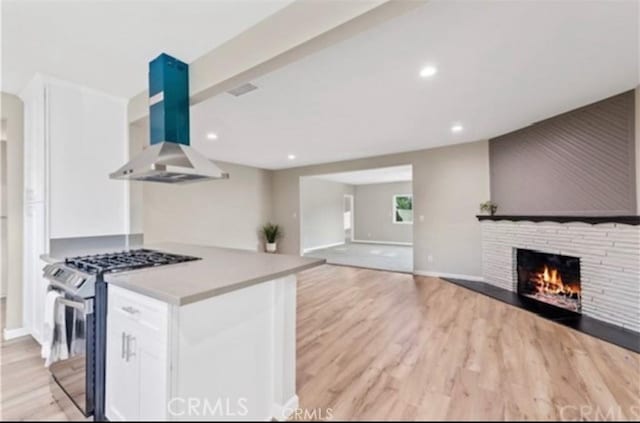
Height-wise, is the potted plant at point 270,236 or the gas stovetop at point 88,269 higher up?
the gas stovetop at point 88,269

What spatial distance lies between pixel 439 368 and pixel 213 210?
5559 millimetres

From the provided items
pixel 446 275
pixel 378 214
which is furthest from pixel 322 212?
pixel 446 275

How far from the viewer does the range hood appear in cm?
199

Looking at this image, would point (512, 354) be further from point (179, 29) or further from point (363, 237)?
point (363, 237)

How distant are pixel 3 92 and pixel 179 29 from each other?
2.44 meters

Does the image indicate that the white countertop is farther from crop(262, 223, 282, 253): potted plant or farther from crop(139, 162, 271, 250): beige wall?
crop(262, 223, 282, 253): potted plant

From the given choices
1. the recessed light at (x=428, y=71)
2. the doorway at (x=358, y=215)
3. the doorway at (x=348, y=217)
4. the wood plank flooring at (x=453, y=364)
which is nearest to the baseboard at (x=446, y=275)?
the wood plank flooring at (x=453, y=364)

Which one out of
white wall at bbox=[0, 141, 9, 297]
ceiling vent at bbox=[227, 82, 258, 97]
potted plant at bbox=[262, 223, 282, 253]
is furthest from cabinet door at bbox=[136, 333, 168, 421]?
potted plant at bbox=[262, 223, 282, 253]

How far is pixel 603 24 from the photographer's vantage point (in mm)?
1841

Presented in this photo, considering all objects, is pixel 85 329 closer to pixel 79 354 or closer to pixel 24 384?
pixel 79 354

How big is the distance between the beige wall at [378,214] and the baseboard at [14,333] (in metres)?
9.59

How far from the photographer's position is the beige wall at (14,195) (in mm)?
2811

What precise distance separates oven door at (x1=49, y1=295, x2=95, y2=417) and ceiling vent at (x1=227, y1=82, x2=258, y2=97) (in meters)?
2.12

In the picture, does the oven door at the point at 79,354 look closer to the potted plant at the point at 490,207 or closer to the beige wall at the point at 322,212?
the potted plant at the point at 490,207
